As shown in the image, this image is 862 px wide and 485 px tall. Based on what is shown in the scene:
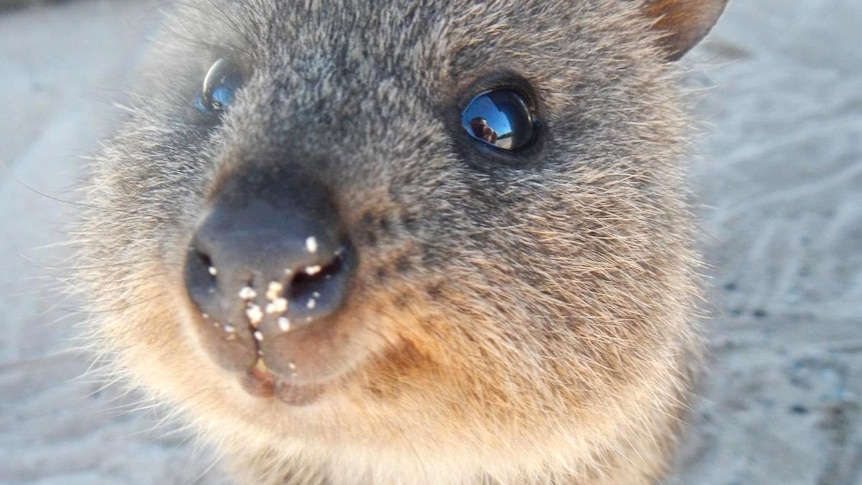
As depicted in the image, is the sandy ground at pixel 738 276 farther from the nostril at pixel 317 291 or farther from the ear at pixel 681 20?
the nostril at pixel 317 291

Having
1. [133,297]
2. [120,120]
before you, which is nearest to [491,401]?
[133,297]

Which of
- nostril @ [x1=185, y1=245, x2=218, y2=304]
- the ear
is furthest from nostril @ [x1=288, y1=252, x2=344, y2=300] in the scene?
the ear

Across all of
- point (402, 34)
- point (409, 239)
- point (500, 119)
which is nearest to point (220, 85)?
point (402, 34)

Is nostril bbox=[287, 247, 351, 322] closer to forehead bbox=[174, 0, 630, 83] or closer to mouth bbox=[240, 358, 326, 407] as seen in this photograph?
mouth bbox=[240, 358, 326, 407]

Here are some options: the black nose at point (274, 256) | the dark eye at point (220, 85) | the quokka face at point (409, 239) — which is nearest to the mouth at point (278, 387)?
the quokka face at point (409, 239)

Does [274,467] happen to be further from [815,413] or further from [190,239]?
[815,413]
